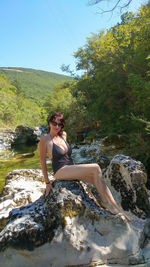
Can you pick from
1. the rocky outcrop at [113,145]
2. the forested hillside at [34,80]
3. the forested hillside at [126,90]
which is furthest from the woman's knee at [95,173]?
the forested hillside at [34,80]

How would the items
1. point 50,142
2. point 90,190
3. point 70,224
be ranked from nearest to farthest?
point 70,224
point 50,142
point 90,190

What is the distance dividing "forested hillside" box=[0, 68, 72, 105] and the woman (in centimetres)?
8889

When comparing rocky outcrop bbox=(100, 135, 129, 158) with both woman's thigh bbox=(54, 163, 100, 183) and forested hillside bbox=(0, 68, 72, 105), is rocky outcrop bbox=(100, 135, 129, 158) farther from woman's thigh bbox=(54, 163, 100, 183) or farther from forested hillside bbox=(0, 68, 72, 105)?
forested hillside bbox=(0, 68, 72, 105)

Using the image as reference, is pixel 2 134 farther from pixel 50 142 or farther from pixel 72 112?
pixel 50 142

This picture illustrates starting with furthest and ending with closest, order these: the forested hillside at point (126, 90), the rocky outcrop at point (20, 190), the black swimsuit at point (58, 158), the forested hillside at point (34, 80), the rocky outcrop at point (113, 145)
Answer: the forested hillside at point (34, 80) < the rocky outcrop at point (113, 145) < the forested hillside at point (126, 90) < the rocky outcrop at point (20, 190) < the black swimsuit at point (58, 158)

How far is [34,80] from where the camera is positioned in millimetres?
132375

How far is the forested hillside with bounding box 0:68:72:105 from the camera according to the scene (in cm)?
10631

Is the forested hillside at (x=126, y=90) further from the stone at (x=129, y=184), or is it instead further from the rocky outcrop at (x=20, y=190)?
the rocky outcrop at (x=20, y=190)

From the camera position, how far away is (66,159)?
3850mm

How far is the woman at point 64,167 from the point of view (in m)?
3.56

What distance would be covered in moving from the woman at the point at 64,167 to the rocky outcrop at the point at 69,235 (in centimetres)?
15

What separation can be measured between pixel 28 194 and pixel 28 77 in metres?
140

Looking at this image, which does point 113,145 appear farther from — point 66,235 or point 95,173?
point 66,235

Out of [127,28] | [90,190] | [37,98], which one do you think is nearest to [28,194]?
[90,190]
